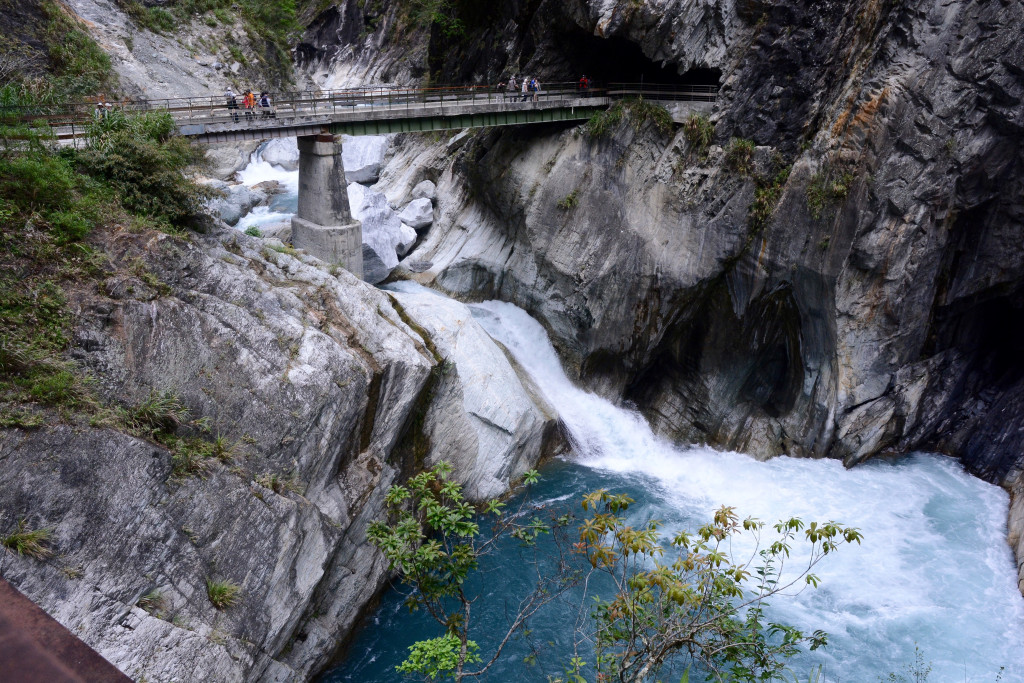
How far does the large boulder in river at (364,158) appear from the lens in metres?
41.8

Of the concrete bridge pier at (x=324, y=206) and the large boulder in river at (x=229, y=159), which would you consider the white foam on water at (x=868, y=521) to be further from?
the large boulder in river at (x=229, y=159)

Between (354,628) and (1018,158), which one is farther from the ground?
(1018,158)

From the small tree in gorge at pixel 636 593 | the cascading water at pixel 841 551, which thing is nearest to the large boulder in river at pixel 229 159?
the cascading water at pixel 841 551

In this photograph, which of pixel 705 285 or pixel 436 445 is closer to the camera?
pixel 436 445

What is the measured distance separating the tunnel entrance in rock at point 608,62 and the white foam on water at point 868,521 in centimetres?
1111

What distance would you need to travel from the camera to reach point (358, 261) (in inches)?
1073

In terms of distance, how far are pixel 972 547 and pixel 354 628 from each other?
18237 millimetres

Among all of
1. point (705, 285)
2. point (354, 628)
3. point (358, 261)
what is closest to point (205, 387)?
point (354, 628)

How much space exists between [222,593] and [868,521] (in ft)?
62.6

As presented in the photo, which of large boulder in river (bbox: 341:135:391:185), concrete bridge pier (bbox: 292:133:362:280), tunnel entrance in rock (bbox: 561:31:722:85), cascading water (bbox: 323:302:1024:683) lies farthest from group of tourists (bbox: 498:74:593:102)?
large boulder in river (bbox: 341:135:391:185)

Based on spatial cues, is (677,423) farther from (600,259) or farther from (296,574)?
(296,574)

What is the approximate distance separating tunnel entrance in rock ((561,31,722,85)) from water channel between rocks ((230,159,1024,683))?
36.4 feet

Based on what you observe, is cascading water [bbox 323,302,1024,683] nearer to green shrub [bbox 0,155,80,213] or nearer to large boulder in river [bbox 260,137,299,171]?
green shrub [bbox 0,155,80,213]

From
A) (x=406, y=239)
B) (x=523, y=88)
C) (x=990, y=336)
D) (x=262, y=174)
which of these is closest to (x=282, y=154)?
(x=262, y=174)
